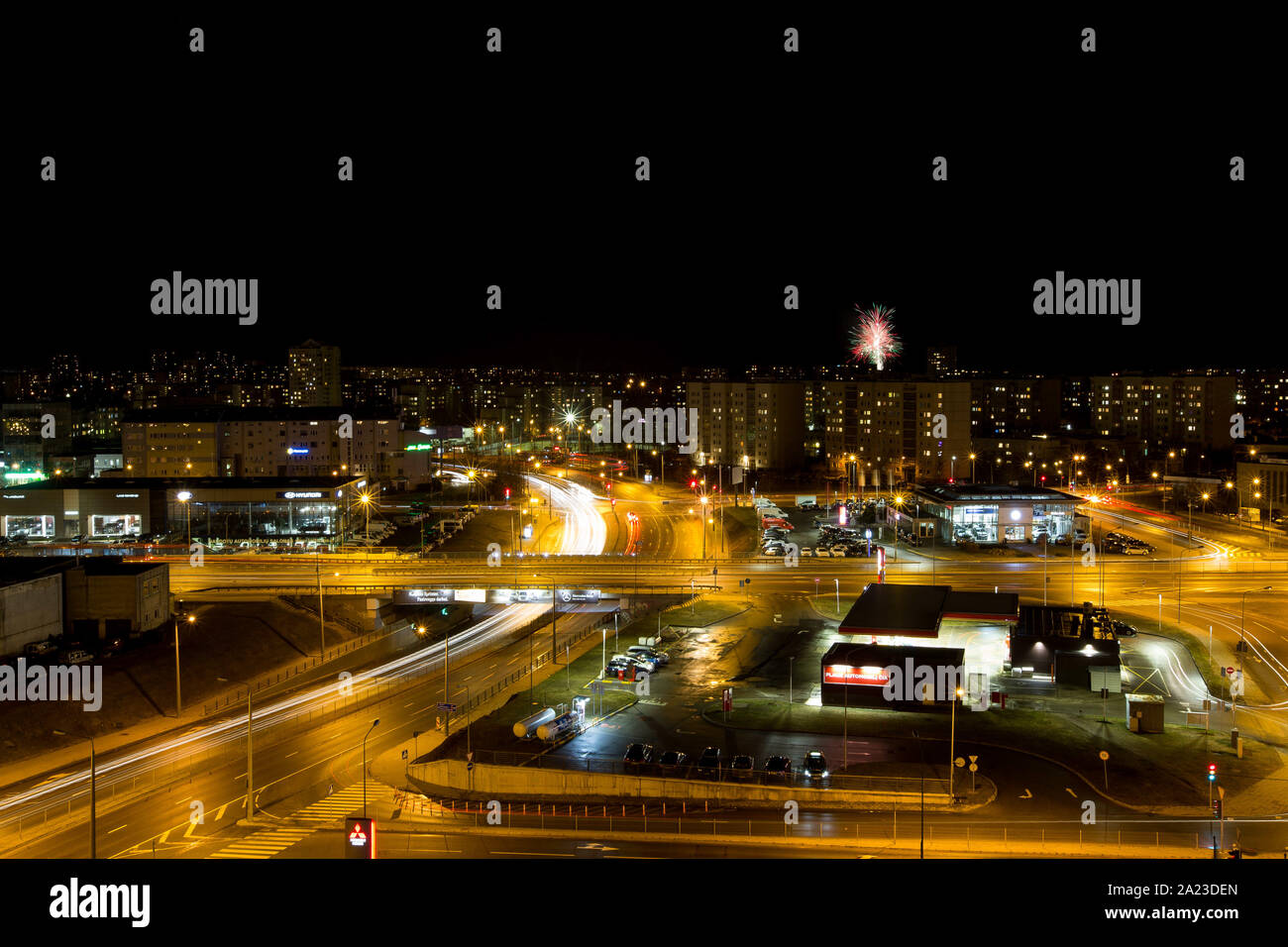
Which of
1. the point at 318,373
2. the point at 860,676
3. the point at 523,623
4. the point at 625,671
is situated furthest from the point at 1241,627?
the point at 318,373

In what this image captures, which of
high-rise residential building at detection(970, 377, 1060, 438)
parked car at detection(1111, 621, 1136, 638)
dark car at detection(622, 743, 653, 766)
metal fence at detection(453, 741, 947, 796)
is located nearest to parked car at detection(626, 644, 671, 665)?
dark car at detection(622, 743, 653, 766)

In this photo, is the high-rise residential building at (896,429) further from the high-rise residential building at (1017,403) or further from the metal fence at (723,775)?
the metal fence at (723,775)

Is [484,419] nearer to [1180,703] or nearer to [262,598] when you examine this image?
[262,598]

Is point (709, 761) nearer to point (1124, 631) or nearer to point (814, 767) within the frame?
point (814, 767)

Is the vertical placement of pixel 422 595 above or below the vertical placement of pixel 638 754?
above

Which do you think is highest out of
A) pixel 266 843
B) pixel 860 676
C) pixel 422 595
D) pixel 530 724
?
pixel 422 595

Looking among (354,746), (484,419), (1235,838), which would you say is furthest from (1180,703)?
(484,419)

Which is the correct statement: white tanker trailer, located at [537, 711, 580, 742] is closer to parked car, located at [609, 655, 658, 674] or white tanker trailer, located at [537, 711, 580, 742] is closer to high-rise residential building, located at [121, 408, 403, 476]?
parked car, located at [609, 655, 658, 674]
